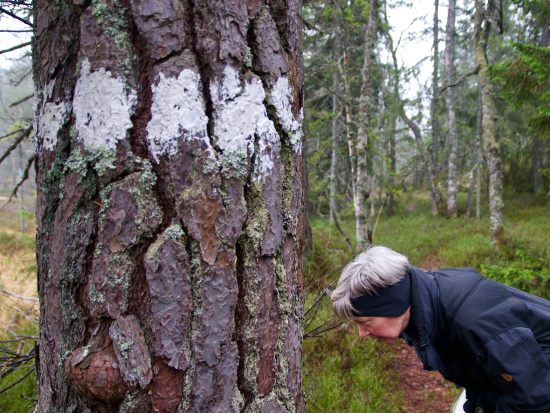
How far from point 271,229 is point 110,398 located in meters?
0.57

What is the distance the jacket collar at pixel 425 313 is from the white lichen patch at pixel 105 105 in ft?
5.22

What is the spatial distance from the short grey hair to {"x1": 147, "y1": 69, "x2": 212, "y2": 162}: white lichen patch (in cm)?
131

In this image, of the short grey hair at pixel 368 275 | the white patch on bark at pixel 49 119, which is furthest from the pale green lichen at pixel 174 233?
the short grey hair at pixel 368 275

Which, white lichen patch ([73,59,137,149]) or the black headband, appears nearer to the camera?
white lichen patch ([73,59,137,149])

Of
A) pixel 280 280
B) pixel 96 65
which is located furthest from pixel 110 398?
pixel 96 65

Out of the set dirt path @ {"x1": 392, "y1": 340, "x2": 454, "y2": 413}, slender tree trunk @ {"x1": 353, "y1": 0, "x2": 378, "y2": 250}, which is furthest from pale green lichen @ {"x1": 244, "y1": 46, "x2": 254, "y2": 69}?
slender tree trunk @ {"x1": 353, "y1": 0, "x2": 378, "y2": 250}

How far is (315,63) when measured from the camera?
14414 mm

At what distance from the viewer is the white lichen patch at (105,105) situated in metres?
0.99

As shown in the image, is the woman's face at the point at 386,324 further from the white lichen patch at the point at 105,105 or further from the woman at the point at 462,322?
the white lichen patch at the point at 105,105

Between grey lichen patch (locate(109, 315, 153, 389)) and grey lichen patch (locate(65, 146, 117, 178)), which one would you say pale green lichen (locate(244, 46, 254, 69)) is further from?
grey lichen patch (locate(109, 315, 153, 389))

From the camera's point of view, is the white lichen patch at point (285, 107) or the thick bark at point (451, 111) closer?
the white lichen patch at point (285, 107)

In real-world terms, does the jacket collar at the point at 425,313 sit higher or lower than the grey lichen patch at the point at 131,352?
lower

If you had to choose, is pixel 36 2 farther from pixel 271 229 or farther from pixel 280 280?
pixel 280 280

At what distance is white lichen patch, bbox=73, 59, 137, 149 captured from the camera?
3.26ft
